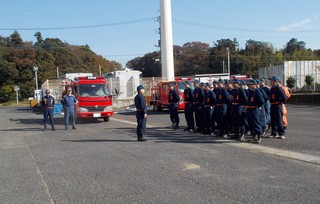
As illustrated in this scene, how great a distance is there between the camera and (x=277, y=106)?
40.4ft

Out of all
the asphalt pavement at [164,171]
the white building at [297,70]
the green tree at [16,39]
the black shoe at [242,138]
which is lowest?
the asphalt pavement at [164,171]

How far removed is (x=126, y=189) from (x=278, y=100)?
710 cm

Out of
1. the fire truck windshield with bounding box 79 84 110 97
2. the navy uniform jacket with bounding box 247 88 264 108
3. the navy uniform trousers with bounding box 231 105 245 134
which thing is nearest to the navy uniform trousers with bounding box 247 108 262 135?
the navy uniform jacket with bounding box 247 88 264 108

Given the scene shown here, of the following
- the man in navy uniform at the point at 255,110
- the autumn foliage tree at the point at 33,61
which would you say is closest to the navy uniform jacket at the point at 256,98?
the man in navy uniform at the point at 255,110

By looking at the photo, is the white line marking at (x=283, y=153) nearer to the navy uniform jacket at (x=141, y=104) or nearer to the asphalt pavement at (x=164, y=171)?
the asphalt pavement at (x=164, y=171)

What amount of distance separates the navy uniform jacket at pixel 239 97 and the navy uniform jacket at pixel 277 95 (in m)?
0.89

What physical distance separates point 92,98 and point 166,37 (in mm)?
22719

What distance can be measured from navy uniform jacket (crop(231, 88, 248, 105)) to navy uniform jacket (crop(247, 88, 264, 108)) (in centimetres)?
38

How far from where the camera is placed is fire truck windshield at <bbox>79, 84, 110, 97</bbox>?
2089 centimetres

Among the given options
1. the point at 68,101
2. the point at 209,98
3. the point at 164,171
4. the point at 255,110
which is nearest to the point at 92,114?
the point at 68,101

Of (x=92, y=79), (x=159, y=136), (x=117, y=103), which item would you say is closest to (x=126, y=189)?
(x=159, y=136)

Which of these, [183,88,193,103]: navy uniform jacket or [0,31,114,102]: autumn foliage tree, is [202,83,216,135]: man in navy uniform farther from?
[0,31,114,102]: autumn foliage tree

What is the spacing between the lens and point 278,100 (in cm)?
1227

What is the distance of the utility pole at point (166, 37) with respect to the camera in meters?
41.0
